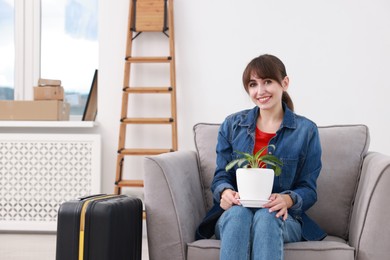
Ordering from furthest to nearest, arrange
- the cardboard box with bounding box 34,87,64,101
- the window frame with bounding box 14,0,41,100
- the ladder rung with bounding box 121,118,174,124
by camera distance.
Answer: the window frame with bounding box 14,0,41,100 < the cardboard box with bounding box 34,87,64,101 < the ladder rung with bounding box 121,118,174,124

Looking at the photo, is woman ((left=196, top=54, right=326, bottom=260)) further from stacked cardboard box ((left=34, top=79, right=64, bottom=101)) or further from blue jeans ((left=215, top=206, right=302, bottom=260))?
stacked cardboard box ((left=34, top=79, right=64, bottom=101))

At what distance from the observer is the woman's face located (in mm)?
2451

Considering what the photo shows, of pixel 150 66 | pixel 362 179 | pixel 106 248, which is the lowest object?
pixel 106 248

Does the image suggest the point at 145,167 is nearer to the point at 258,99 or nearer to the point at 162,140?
the point at 258,99

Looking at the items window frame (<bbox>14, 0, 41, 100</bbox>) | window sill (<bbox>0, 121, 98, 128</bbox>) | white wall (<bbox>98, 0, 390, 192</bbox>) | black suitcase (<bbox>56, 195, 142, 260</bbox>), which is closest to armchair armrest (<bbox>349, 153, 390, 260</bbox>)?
black suitcase (<bbox>56, 195, 142, 260</bbox>)

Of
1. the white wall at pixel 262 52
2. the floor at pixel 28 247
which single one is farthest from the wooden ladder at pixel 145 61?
the floor at pixel 28 247

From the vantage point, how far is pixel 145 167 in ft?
7.81

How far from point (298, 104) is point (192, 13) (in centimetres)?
100

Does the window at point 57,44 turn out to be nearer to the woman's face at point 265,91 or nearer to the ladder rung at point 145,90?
the ladder rung at point 145,90

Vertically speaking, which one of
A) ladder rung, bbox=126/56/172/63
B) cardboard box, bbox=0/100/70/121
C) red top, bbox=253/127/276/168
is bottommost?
red top, bbox=253/127/276/168

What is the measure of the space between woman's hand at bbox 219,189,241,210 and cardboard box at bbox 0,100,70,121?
8.47ft

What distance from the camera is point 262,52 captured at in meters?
4.57

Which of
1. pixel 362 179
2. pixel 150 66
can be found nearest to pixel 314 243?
pixel 362 179

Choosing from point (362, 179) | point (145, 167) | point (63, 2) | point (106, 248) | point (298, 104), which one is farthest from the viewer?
point (63, 2)
